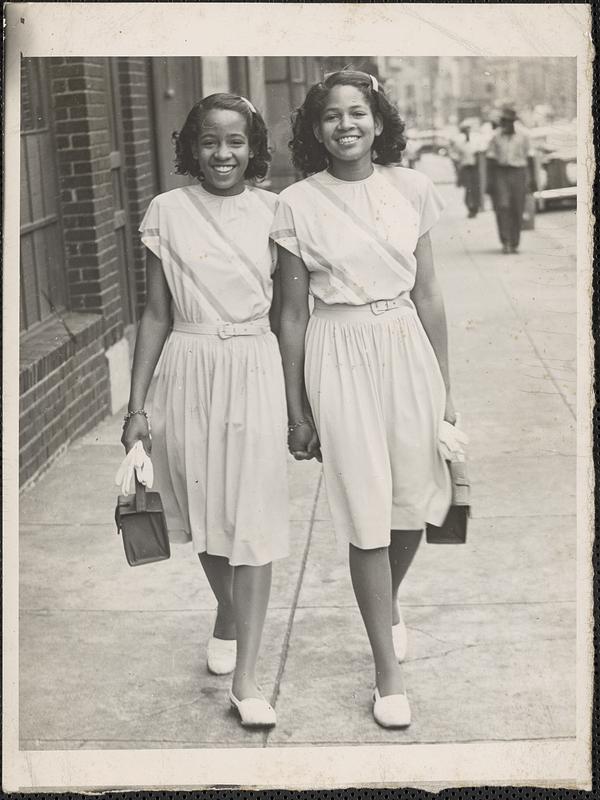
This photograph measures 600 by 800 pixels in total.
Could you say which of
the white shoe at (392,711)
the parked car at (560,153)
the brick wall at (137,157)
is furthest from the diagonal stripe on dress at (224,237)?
the brick wall at (137,157)

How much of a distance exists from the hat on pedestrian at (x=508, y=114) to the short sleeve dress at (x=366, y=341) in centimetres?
66

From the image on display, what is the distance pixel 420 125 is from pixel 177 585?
1.89 m

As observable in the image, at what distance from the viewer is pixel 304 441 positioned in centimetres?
365

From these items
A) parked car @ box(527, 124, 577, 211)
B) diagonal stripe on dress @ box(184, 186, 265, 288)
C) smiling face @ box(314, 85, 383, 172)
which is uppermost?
smiling face @ box(314, 85, 383, 172)

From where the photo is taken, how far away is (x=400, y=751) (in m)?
3.62

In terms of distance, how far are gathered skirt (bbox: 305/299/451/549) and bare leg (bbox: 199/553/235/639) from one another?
1.39ft

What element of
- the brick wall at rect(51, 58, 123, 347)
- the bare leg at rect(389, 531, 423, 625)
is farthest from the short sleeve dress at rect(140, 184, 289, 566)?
the brick wall at rect(51, 58, 123, 347)

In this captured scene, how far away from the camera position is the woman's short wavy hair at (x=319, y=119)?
3.49 m

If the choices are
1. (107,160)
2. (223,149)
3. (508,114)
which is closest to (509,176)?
(107,160)

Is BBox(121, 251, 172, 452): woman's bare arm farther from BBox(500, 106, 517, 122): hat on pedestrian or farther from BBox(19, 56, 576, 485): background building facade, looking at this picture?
BBox(500, 106, 517, 122): hat on pedestrian

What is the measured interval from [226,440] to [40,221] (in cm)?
202

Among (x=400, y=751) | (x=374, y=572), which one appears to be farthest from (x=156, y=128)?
(x=400, y=751)

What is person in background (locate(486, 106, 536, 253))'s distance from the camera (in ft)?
16.8

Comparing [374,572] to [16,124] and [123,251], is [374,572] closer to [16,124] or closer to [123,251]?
[16,124]
